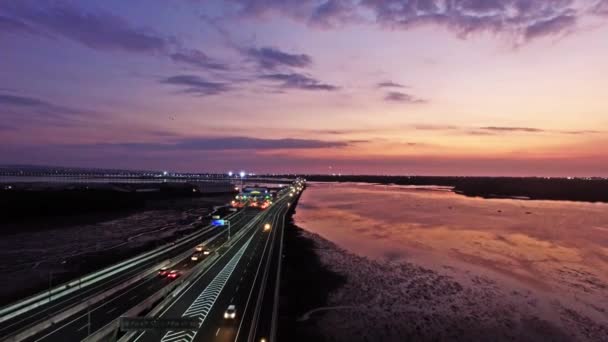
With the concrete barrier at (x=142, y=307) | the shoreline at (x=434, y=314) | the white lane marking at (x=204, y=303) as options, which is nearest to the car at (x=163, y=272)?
the concrete barrier at (x=142, y=307)

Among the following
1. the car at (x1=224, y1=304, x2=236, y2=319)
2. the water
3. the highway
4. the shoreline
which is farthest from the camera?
the water

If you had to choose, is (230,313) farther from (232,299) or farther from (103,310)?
(103,310)

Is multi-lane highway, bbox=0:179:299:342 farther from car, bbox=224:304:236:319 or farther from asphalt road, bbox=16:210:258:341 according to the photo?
car, bbox=224:304:236:319

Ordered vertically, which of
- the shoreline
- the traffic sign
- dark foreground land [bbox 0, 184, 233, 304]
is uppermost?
the traffic sign

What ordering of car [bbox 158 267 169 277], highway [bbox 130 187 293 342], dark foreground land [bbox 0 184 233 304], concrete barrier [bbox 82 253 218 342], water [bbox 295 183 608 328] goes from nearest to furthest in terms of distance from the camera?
concrete barrier [bbox 82 253 218 342], highway [bbox 130 187 293 342], car [bbox 158 267 169 277], water [bbox 295 183 608 328], dark foreground land [bbox 0 184 233 304]

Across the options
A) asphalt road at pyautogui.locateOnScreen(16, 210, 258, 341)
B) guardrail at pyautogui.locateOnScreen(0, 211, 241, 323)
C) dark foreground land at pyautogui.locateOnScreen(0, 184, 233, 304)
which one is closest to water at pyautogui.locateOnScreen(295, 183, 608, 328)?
guardrail at pyautogui.locateOnScreen(0, 211, 241, 323)

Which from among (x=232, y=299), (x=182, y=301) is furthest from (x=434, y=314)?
(x=182, y=301)
